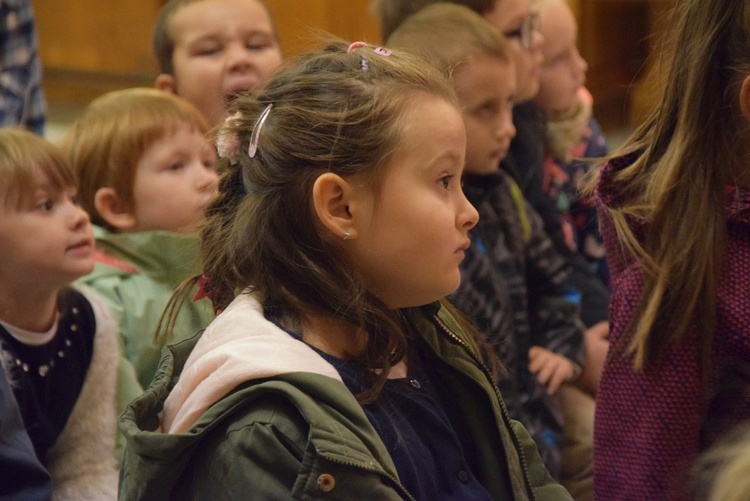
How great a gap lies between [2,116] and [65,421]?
1254mm

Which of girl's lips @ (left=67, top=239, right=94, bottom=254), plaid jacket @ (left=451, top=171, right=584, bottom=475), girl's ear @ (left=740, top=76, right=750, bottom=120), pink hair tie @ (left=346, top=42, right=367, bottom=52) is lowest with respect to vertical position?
plaid jacket @ (left=451, top=171, right=584, bottom=475)

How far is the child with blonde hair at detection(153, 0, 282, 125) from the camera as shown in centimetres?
231

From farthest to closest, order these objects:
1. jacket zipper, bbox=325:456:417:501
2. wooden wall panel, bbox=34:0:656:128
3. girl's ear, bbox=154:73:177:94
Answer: wooden wall panel, bbox=34:0:656:128
girl's ear, bbox=154:73:177:94
jacket zipper, bbox=325:456:417:501

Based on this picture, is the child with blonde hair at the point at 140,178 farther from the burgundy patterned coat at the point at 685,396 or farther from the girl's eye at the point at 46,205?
the burgundy patterned coat at the point at 685,396

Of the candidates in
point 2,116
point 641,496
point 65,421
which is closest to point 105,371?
point 65,421

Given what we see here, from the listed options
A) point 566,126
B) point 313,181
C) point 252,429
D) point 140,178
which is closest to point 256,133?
point 313,181

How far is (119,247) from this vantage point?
198 cm

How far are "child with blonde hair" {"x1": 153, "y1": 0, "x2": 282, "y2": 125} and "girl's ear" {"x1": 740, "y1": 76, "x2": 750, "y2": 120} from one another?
46.4 inches

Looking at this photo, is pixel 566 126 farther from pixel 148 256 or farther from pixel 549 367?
pixel 148 256

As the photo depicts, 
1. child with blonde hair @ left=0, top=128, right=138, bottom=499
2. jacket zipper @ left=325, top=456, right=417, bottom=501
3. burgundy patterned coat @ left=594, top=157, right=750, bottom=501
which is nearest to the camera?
jacket zipper @ left=325, top=456, right=417, bottom=501

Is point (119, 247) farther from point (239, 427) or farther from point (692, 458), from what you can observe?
point (692, 458)

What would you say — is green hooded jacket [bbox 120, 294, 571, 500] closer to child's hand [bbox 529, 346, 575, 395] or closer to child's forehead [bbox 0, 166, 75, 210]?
child's forehead [bbox 0, 166, 75, 210]

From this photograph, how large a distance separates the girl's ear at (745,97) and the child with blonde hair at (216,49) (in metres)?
1.18

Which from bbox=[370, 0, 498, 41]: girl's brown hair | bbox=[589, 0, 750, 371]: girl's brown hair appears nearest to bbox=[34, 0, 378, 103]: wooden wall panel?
bbox=[370, 0, 498, 41]: girl's brown hair
